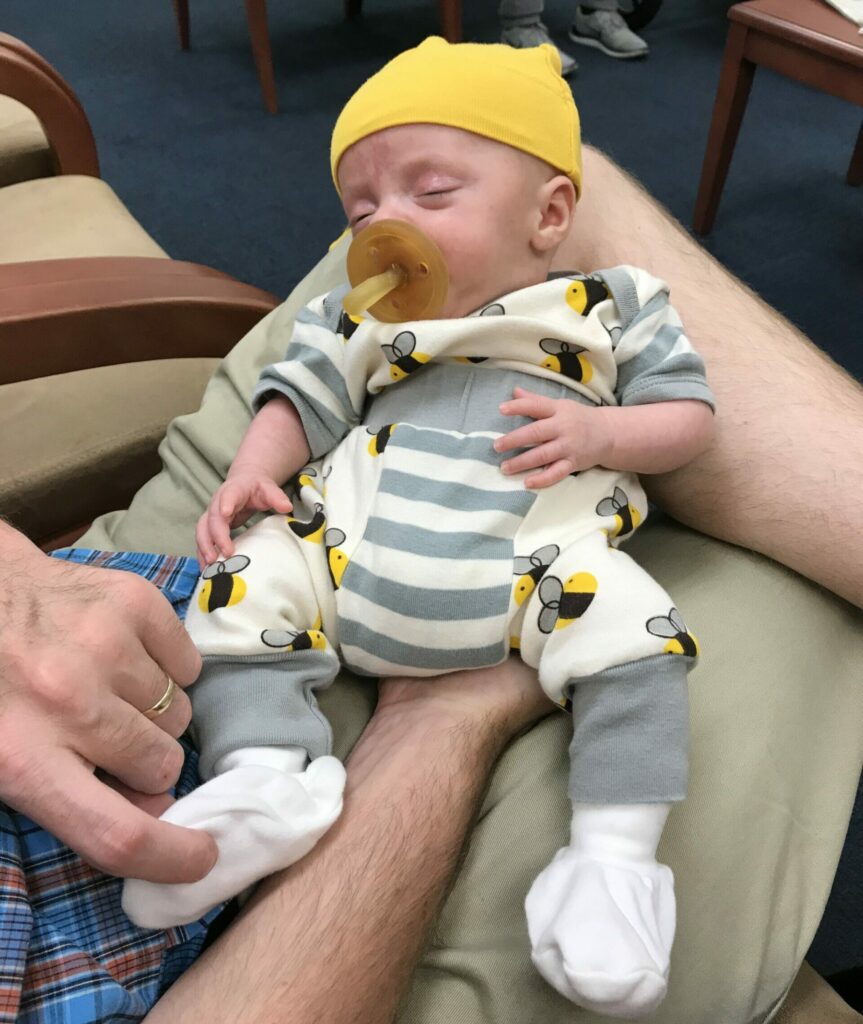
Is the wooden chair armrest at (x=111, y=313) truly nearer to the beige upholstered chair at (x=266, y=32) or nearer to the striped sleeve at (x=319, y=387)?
the striped sleeve at (x=319, y=387)

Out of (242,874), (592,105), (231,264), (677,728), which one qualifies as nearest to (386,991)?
(242,874)

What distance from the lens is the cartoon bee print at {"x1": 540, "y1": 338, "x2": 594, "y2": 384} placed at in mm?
890

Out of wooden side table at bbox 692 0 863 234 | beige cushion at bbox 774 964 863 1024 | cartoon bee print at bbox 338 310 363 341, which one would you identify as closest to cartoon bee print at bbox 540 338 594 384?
cartoon bee print at bbox 338 310 363 341

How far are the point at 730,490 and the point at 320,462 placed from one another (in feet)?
1.50

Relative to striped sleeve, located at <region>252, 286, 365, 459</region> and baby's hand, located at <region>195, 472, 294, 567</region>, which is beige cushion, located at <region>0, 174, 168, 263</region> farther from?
baby's hand, located at <region>195, 472, 294, 567</region>

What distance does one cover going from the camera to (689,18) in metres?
3.62

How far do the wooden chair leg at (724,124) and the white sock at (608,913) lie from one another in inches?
88.5

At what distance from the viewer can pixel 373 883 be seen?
70cm

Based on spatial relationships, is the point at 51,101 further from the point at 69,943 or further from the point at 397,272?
the point at 69,943

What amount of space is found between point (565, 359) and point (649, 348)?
0.09 m

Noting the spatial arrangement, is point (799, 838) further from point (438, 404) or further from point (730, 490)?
point (438, 404)

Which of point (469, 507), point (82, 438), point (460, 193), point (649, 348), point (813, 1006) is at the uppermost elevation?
point (460, 193)

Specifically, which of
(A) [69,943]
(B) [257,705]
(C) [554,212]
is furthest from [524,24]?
(A) [69,943]

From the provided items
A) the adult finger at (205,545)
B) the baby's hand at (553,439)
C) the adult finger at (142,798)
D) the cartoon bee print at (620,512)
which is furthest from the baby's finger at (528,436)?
the adult finger at (142,798)
